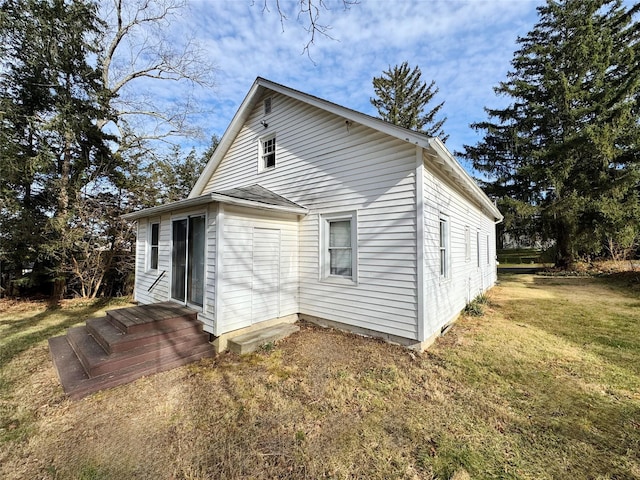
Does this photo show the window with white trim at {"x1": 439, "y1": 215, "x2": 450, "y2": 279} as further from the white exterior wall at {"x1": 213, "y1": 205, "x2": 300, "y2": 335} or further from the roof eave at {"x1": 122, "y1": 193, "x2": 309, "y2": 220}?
the white exterior wall at {"x1": 213, "y1": 205, "x2": 300, "y2": 335}

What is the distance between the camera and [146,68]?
1285 cm

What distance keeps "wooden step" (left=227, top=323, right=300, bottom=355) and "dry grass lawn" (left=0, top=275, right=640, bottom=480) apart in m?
0.21

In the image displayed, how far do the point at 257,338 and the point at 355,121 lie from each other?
476 cm

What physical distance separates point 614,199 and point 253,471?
21.0 m

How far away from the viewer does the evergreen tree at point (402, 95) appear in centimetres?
2217

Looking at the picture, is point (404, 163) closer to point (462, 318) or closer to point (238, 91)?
point (462, 318)

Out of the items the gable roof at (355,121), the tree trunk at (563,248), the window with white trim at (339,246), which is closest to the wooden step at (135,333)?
the window with white trim at (339,246)

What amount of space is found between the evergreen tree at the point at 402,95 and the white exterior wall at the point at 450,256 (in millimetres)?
14955

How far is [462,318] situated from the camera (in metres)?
7.34

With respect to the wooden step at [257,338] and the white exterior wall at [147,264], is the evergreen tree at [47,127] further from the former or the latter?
the wooden step at [257,338]

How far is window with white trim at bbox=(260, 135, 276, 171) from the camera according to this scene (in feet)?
26.0

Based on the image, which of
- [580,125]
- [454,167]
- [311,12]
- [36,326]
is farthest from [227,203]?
[580,125]

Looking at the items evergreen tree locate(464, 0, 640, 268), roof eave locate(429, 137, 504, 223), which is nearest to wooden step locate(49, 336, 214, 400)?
roof eave locate(429, 137, 504, 223)

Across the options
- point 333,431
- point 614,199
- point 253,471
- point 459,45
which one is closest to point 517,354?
point 333,431
